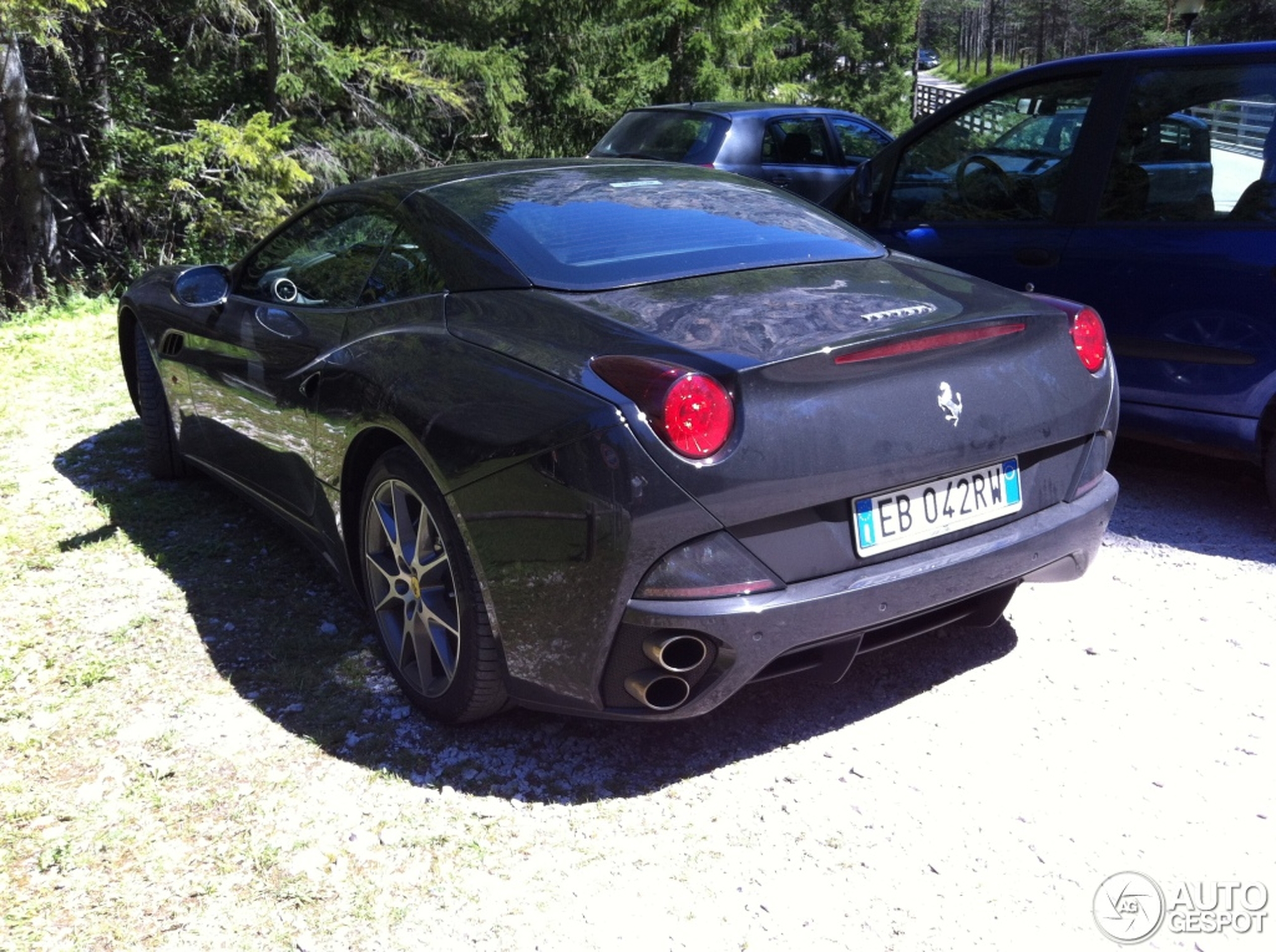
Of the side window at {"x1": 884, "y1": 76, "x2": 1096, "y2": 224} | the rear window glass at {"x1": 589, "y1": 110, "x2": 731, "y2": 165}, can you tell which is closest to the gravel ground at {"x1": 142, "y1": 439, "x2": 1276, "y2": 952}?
the side window at {"x1": 884, "y1": 76, "x2": 1096, "y2": 224}

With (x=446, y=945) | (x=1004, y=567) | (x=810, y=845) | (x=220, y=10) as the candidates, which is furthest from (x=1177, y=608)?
(x=220, y=10)

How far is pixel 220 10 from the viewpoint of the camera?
12.2 metres

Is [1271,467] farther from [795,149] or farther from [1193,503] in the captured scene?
[795,149]

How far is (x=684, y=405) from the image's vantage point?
2.48 metres

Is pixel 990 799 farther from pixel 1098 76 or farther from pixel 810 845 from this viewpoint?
pixel 1098 76

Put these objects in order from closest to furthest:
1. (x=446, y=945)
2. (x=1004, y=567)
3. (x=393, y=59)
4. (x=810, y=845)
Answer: (x=446, y=945)
(x=810, y=845)
(x=1004, y=567)
(x=393, y=59)

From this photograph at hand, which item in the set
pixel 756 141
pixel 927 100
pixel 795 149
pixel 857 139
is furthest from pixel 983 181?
pixel 927 100

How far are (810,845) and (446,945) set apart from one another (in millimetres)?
813

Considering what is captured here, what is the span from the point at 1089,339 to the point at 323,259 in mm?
2375

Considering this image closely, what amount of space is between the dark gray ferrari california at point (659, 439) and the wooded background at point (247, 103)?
783 cm

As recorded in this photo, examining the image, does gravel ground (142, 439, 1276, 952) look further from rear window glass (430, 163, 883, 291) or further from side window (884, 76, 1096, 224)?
side window (884, 76, 1096, 224)

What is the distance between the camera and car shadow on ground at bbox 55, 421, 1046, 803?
9.70 feet

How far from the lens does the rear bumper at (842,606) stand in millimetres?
2529

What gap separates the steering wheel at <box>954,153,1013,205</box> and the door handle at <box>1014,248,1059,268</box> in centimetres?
30
